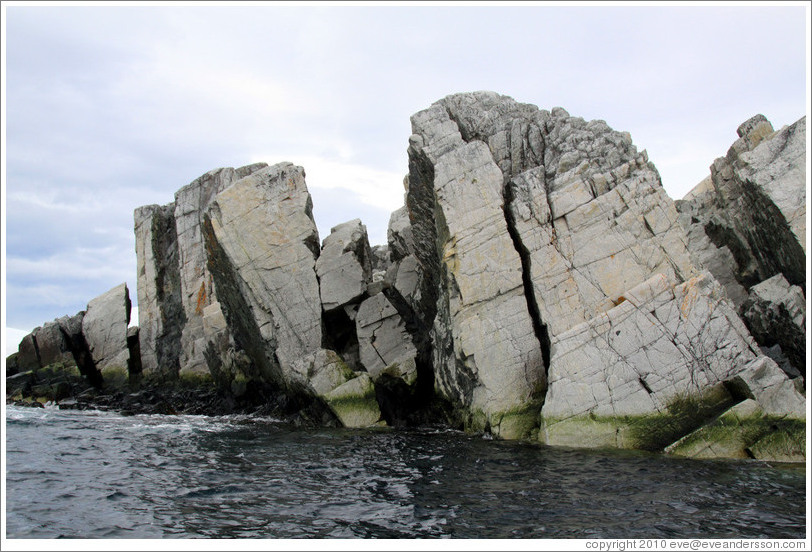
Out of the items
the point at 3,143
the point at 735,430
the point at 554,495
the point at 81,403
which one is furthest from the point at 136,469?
the point at 81,403

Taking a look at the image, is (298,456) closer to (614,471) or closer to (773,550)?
(614,471)

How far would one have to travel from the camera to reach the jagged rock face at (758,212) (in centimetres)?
1939

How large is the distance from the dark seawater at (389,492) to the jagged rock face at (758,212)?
9.17 m

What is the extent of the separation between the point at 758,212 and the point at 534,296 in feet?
30.0

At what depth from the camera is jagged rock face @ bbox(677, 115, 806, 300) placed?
1939cm

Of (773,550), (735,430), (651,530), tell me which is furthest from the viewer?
(735,430)

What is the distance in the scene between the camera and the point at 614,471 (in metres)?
14.2

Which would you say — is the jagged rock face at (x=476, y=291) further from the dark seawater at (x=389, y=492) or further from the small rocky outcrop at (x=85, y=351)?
the small rocky outcrop at (x=85, y=351)

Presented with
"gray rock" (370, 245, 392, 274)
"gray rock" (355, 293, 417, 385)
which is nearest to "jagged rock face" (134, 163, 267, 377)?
"gray rock" (370, 245, 392, 274)

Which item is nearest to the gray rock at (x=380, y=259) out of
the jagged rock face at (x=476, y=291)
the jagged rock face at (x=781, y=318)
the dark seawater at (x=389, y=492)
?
the jagged rock face at (x=476, y=291)

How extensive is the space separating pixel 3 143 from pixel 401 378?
1844 centimetres

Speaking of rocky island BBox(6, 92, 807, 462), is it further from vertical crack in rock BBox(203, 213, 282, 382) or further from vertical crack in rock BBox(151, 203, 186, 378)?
vertical crack in rock BBox(151, 203, 186, 378)

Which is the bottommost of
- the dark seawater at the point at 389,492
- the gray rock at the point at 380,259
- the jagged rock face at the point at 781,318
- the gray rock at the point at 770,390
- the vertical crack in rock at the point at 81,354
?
the dark seawater at the point at 389,492

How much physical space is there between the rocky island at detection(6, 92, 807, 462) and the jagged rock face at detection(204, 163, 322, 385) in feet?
0.32
